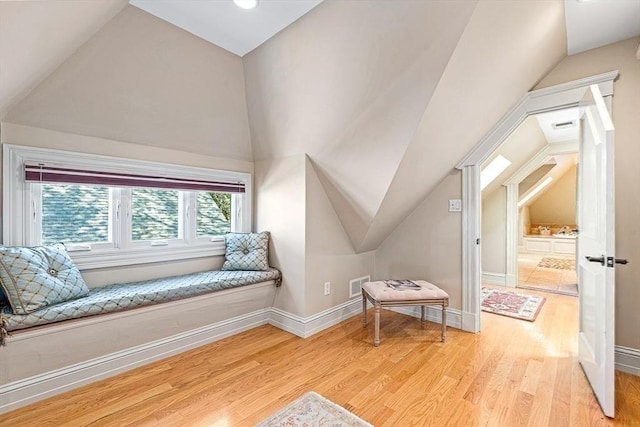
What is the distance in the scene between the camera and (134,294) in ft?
6.56

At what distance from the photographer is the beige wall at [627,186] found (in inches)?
78.2

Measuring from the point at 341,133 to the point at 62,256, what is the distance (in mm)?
2205

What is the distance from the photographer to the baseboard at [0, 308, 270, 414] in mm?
1619

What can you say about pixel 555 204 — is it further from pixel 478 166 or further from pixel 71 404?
pixel 71 404

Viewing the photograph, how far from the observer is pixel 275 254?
288 cm

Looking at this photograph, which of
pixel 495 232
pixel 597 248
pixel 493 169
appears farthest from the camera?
pixel 495 232

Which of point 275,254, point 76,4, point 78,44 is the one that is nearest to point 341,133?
point 275,254

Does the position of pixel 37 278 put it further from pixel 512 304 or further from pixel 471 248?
pixel 512 304

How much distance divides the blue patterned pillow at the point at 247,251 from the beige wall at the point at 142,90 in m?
0.98

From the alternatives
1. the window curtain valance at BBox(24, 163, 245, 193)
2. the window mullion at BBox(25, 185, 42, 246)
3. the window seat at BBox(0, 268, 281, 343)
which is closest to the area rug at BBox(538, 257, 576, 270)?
the window seat at BBox(0, 268, 281, 343)

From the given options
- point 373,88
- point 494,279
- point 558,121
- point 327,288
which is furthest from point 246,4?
point 494,279

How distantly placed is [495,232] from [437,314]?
6.91ft

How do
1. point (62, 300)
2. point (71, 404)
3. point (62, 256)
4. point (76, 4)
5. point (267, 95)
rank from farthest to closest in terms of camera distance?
point (267, 95)
point (62, 256)
point (62, 300)
point (71, 404)
point (76, 4)

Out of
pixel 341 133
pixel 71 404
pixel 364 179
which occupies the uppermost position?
pixel 341 133
